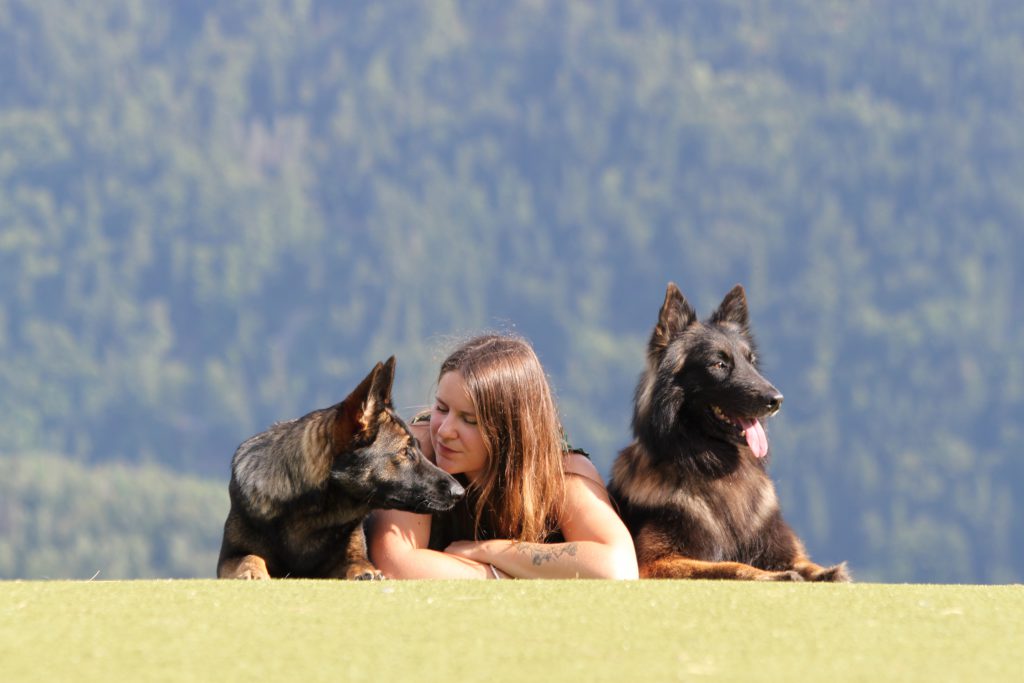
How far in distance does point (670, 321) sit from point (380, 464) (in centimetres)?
177

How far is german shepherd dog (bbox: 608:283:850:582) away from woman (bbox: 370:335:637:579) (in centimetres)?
45

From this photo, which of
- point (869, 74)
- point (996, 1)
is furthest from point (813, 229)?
point (996, 1)

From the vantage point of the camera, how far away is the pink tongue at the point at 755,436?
25.3 ft

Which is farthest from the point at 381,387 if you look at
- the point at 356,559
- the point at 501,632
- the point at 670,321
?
the point at 501,632

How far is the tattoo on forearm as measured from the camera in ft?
21.7

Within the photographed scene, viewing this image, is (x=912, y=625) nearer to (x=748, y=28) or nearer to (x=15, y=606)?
(x=15, y=606)

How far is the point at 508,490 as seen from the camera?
22.6 feet

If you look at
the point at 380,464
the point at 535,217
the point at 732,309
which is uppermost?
the point at 535,217

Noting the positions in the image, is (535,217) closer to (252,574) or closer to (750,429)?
(750,429)

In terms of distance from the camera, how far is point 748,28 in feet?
575

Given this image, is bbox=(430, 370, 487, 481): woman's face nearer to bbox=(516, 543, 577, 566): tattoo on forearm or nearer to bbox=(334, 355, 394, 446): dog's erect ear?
bbox=(334, 355, 394, 446): dog's erect ear

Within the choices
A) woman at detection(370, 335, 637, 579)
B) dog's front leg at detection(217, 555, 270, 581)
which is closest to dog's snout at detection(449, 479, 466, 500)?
woman at detection(370, 335, 637, 579)

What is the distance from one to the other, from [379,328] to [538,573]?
145 meters

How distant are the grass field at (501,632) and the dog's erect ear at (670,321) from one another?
215 cm
